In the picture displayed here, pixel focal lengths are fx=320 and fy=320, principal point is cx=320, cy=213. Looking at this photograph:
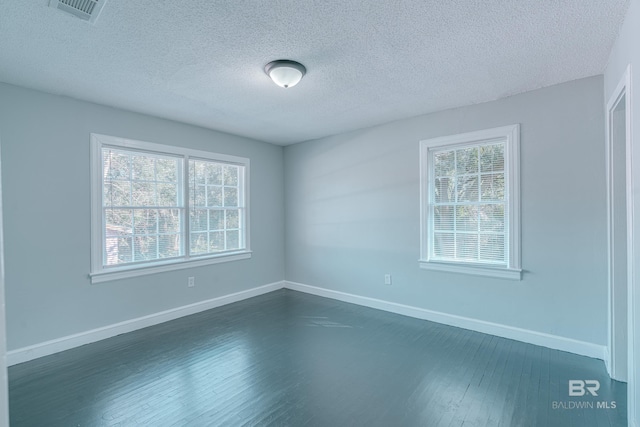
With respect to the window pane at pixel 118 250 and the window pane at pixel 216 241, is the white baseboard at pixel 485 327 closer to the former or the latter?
the window pane at pixel 216 241

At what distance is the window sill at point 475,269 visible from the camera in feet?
11.0

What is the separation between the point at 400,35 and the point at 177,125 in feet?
10.2

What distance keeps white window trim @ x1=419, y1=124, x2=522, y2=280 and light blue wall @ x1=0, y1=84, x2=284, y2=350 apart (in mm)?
3231

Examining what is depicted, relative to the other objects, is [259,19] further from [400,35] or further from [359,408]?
[359,408]

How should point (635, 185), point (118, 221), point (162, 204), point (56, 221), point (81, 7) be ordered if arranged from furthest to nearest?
1. point (162, 204)
2. point (118, 221)
3. point (56, 221)
4. point (81, 7)
5. point (635, 185)

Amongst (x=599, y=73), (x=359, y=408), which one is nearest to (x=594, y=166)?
(x=599, y=73)

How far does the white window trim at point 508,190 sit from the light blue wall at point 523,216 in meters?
0.07

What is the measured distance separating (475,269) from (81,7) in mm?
4063

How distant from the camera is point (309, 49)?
2.46 meters

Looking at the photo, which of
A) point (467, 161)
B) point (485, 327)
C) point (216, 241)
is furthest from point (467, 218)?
point (216, 241)

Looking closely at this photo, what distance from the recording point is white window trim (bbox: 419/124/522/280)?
3.33m

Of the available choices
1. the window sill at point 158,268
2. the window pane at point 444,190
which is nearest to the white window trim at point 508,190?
the window pane at point 444,190

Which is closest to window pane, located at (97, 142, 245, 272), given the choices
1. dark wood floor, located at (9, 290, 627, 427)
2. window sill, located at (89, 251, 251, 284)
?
window sill, located at (89, 251, 251, 284)

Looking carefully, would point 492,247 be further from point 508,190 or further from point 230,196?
point 230,196
